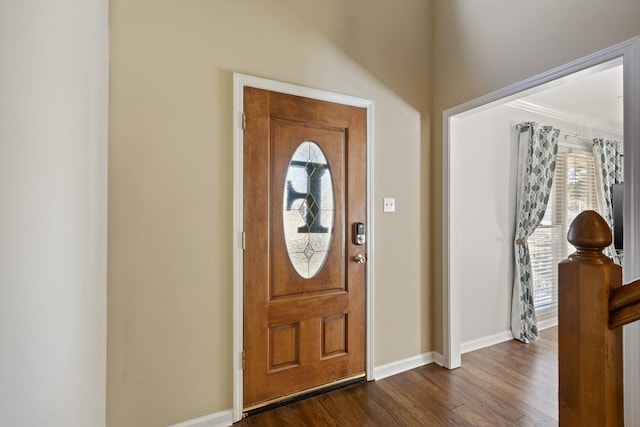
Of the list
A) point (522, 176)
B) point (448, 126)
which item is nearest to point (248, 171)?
point (448, 126)

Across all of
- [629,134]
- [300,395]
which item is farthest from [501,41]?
[300,395]

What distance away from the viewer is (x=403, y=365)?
241 centimetres

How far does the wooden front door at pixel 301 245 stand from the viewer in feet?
6.18

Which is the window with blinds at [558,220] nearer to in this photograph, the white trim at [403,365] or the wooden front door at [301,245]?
the white trim at [403,365]

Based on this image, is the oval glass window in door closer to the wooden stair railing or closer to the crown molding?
the wooden stair railing

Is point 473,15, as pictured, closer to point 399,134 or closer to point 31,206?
point 399,134

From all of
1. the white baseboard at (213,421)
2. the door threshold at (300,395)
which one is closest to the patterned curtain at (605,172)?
the door threshold at (300,395)

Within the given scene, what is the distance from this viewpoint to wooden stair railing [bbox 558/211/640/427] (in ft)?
1.83

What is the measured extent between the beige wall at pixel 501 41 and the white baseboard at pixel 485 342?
0.47 metres

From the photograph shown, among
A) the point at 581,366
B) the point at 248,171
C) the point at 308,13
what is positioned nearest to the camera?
the point at 581,366

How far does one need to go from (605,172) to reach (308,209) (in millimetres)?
4199

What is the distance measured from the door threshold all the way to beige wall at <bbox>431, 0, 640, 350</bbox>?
87 centimetres

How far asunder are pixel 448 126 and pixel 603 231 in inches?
80.4

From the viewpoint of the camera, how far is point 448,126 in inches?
95.4
